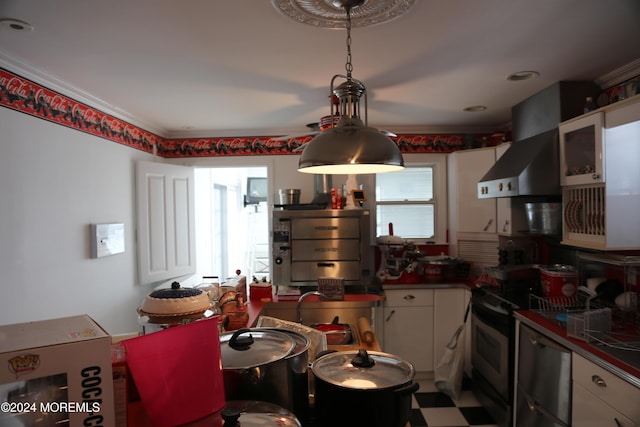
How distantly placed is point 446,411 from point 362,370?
2433 millimetres

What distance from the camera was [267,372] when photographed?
3.09ft

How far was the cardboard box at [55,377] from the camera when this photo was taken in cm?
60

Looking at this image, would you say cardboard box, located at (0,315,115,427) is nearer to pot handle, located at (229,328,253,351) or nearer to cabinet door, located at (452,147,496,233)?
pot handle, located at (229,328,253,351)

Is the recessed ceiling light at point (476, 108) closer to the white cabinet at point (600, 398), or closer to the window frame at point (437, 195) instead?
the window frame at point (437, 195)

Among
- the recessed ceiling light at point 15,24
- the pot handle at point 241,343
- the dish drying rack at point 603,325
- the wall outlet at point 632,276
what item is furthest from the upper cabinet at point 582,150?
the recessed ceiling light at point 15,24

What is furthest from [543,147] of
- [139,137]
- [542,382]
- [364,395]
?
[139,137]

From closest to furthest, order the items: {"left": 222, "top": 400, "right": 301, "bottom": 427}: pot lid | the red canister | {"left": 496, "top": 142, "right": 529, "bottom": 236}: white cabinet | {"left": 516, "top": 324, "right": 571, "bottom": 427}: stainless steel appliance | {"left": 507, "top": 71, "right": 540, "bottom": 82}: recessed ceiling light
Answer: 1. {"left": 222, "top": 400, "right": 301, "bottom": 427}: pot lid
2. {"left": 516, "top": 324, "right": 571, "bottom": 427}: stainless steel appliance
3. {"left": 507, "top": 71, "right": 540, "bottom": 82}: recessed ceiling light
4. the red canister
5. {"left": 496, "top": 142, "right": 529, "bottom": 236}: white cabinet

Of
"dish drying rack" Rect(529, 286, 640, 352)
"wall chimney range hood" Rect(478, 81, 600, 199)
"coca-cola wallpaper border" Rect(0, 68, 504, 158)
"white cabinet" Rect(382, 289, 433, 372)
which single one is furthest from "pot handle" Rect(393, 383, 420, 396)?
"white cabinet" Rect(382, 289, 433, 372)

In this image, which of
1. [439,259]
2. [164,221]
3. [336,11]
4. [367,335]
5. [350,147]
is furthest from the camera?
[439,259]

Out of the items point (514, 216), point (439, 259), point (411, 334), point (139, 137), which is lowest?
point (411, 334)

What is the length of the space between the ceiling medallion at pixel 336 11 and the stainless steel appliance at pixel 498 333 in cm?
199

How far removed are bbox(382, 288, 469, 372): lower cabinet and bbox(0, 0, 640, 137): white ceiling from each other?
171cm

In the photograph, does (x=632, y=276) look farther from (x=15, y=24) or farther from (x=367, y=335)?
(x=15, y=24)

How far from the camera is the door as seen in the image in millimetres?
3385
